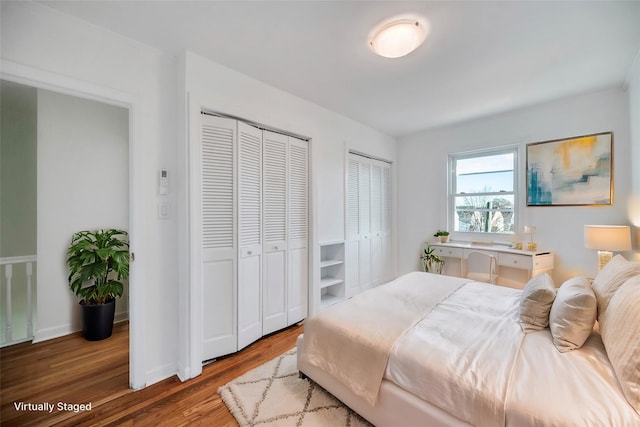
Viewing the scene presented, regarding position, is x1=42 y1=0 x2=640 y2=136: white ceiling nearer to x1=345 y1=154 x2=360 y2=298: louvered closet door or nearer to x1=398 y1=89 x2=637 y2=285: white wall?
x1=398 y1=89 x2=637 y2=285: white wall

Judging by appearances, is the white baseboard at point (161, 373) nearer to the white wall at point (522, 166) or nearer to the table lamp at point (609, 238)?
the white wall at point (522, 166)

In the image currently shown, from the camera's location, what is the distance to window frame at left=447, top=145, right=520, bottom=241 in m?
3.37

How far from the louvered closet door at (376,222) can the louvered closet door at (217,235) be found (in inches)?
91.5

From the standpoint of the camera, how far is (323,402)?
5.56 feet

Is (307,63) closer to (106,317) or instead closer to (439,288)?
(439,288)

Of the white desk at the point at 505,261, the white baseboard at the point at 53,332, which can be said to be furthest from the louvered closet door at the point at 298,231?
the white baseboard at the point at 53,332

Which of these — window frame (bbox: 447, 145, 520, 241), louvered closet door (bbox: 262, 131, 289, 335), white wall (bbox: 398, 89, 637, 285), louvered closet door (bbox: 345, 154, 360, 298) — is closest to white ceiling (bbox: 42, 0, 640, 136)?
white wall (bbox: 398, 89, 637, 285)

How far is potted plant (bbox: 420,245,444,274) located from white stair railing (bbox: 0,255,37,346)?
4.76 meters

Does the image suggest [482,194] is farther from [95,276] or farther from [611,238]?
[95,276]

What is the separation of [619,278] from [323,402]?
189cm

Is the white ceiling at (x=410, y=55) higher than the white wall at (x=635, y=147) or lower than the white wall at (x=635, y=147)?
higher

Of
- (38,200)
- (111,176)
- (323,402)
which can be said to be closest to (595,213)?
(323,402)

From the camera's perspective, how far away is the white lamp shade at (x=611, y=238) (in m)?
2.28

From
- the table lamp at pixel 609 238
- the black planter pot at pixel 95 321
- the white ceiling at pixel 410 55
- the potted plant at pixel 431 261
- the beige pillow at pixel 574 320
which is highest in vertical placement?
the white ceiling at pixel 410 55
